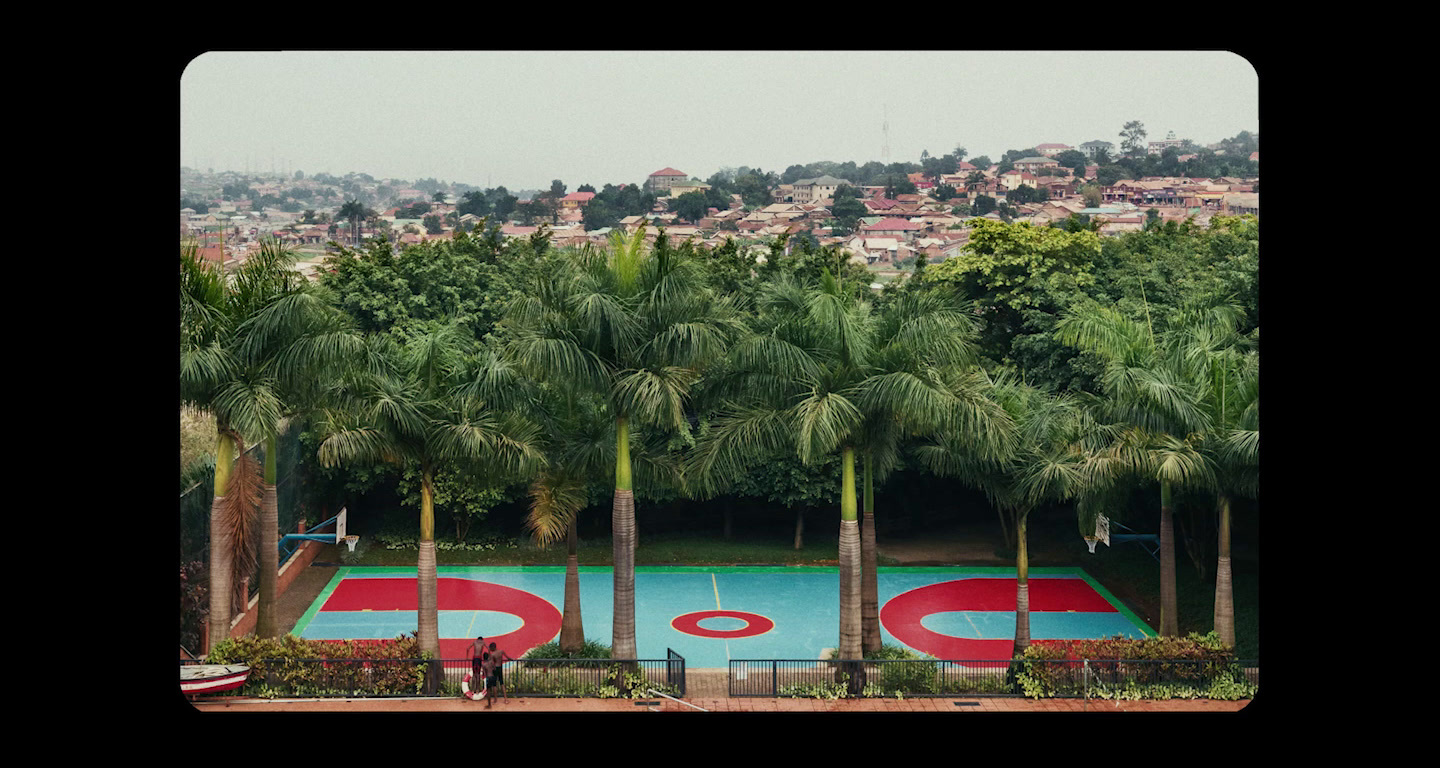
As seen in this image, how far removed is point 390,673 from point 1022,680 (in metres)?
10.1

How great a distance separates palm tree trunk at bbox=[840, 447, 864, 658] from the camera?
2178 centimetres

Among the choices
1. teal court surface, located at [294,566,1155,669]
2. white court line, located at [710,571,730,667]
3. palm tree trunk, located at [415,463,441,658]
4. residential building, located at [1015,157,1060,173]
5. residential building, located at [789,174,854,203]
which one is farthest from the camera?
residential building, located at [789,174,854,203]

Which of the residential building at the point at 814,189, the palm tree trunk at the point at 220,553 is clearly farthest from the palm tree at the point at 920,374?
the residential building at the point at 814,189

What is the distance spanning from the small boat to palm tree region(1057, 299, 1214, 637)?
1454cm

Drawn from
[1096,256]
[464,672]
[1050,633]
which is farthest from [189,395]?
[1096,256]

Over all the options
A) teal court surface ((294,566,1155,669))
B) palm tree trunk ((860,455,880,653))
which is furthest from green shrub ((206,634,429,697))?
palm tree trunk ((860,455,880,653))

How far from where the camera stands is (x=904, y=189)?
66812 mm

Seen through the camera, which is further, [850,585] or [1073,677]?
[850,585]

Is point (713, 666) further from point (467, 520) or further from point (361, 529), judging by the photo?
point (361, 529)

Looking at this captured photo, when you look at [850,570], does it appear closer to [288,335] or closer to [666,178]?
[288,335]

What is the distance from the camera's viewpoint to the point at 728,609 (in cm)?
2923

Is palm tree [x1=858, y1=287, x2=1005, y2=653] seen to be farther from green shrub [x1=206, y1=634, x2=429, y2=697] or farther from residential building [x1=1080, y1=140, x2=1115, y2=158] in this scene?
residential building [x1=1080, y1=140, x2=1115, y2=158]

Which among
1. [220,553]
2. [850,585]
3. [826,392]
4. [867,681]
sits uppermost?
[826,392]

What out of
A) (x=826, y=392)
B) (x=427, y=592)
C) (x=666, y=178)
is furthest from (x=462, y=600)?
(x=666, y=178)
